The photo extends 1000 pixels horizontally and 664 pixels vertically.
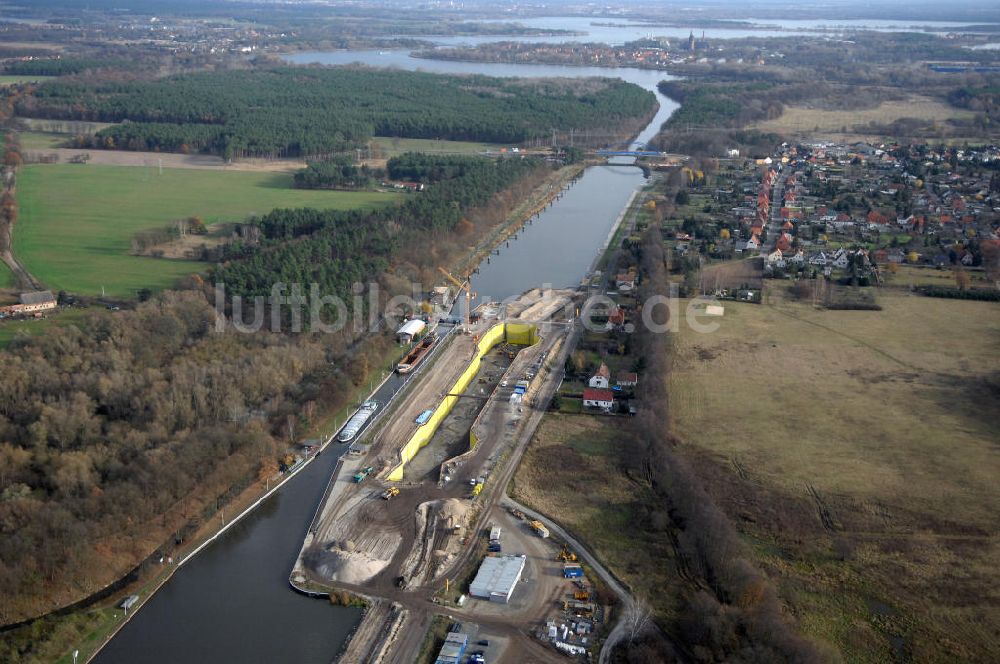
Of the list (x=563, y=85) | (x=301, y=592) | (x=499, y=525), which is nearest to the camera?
(x=301, y=592)

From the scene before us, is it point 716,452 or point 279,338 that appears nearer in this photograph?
point 716,452

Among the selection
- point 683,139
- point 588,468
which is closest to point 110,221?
point 588,468

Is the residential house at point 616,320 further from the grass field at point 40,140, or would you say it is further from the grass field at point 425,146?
the grass field at point 40,140

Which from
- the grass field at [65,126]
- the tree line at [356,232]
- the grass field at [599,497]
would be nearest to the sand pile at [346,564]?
the grass field at [599,497]

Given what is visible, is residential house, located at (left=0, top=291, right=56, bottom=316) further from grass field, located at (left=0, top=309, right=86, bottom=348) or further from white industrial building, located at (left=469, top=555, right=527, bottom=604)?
white industrial building, located at (left=469, top=555, right=527, bottom=604)

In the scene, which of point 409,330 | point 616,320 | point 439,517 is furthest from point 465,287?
point 439,517

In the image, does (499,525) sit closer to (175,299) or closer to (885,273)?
(175,299)

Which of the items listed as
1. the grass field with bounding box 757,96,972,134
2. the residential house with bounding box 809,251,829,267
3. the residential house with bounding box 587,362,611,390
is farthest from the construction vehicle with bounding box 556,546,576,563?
the grass field with bounding box 757,96,972,134
